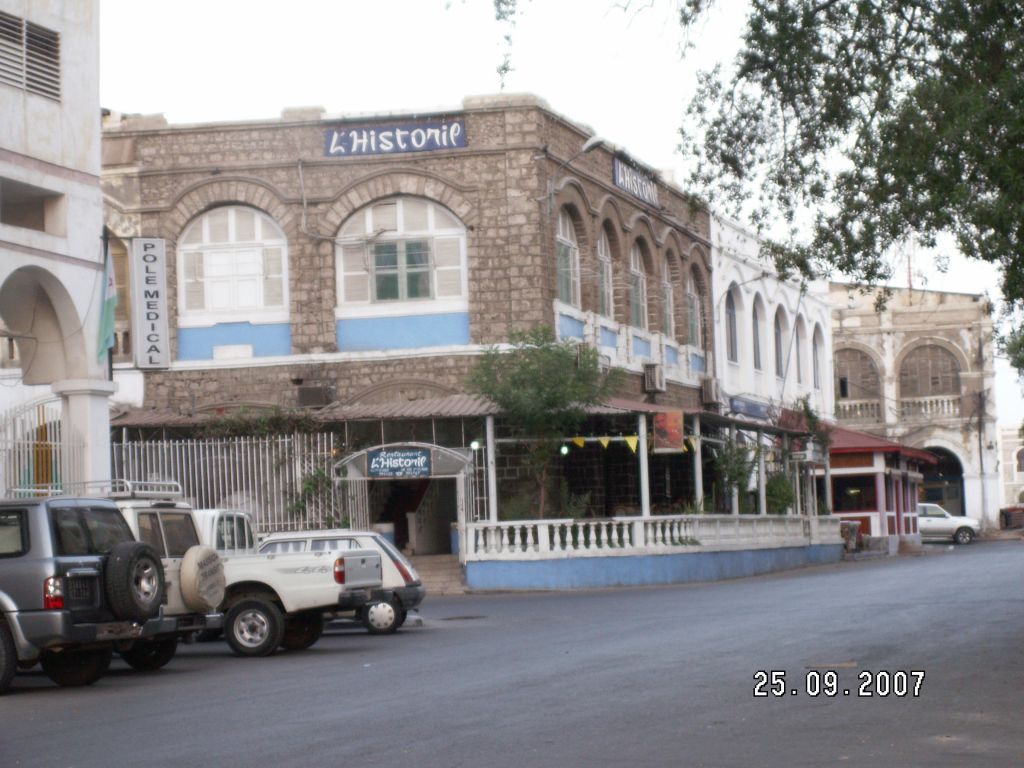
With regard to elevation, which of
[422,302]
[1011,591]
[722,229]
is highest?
[722,229]

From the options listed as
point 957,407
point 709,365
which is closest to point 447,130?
point 709,365

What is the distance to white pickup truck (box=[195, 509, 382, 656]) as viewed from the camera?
1812 centimetres

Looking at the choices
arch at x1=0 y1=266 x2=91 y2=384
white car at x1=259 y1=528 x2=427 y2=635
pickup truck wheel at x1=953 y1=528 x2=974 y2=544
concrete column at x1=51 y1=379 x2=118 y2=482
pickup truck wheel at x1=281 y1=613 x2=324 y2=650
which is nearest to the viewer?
pickup truck wheel at x1=281 y1=613 x2=324 y2=650

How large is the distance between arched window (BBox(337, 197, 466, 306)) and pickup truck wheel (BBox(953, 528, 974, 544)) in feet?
107

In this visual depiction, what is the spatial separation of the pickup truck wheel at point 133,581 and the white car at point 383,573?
6.15 meters

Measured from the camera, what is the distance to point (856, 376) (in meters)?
67.4

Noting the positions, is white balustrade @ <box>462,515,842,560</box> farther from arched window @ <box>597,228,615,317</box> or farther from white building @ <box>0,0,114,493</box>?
white building @ <box>0,0,114,493</box>

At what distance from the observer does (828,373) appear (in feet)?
193

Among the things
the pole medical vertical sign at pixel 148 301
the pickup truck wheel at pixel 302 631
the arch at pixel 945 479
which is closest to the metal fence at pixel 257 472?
the pole medical vertical sign at pixel 148 301

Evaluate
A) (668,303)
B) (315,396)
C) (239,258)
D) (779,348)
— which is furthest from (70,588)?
(779,348)

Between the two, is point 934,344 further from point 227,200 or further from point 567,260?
point 227,200

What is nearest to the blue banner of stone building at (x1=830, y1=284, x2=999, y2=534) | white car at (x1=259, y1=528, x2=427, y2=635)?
white car at (x1=259, y1=528, x2=427, y2=635)

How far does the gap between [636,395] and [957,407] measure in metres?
29.8

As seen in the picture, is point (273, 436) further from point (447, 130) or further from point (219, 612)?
point (219, 612)
